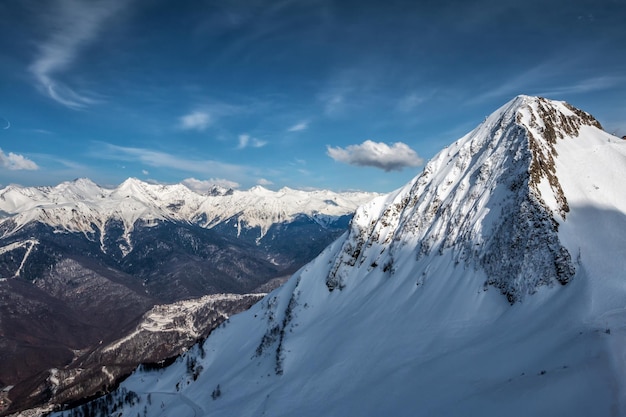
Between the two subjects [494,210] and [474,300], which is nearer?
[474,300]

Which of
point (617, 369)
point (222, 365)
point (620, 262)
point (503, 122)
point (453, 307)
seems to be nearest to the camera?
point (617, 369)

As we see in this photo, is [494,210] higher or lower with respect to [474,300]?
higher

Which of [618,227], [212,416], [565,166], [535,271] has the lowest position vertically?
[212,416]

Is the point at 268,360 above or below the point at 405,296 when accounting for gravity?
below

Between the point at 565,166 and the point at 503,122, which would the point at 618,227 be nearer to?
the point at 565,166

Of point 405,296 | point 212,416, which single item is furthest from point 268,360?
point 405,296

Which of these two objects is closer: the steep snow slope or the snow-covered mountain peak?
the steep snow slope

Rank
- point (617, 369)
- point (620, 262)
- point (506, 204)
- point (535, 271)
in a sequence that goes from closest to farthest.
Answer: point (617, 369), point (620, 262), point (535, 271), point (506, 204)

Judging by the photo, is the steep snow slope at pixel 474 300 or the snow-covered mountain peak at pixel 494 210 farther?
the snow-covered mountain peak at pixel 494 210
